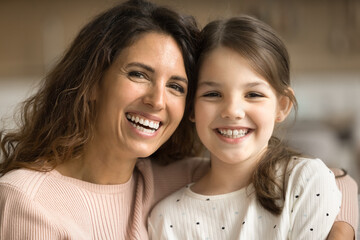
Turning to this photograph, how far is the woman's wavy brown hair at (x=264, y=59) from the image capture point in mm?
1426

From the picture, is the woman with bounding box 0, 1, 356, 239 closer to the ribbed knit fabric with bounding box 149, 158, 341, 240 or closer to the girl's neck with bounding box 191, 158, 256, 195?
the ribbed knit fabric with bounding box 149, 158, 341, 240

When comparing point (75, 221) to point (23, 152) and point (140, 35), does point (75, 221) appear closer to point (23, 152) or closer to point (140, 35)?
point (23, 152)

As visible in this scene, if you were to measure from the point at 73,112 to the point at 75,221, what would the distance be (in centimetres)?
34

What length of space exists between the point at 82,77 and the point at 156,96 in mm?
261

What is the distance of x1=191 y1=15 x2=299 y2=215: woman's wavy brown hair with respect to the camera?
4.68 feet

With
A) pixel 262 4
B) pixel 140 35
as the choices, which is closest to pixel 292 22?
pixel 262 4

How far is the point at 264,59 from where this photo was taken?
149 centimetres

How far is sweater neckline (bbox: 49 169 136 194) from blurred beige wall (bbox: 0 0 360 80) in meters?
3.61

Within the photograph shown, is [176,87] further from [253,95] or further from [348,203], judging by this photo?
[348,203]

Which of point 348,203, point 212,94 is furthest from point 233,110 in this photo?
point 348,203

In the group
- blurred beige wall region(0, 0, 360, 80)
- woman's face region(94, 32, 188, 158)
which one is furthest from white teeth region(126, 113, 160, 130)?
blurred beige wall region(0, 0, 360, 80)

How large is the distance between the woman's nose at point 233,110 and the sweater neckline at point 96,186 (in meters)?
0.44

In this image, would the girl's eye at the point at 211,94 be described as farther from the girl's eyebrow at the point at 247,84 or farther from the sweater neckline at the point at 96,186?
the sweater neckline at the point at 96,186

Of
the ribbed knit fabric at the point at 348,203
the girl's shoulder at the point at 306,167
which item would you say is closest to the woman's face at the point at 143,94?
the girl's shoulder at the point at 306,167
